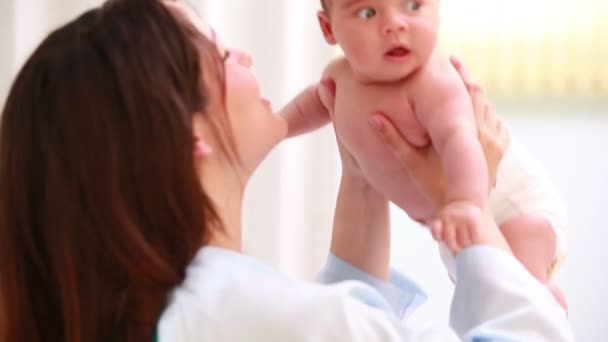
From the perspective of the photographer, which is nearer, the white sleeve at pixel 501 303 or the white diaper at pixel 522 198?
the white sleeve at pixel 501 303

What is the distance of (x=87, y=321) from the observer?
0.78 m

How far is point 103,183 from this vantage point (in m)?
0.77

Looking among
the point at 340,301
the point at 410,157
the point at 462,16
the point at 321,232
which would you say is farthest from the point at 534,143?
the point at 340,301

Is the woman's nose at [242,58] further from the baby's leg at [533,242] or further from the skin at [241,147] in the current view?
the baby's leg at [533,242]

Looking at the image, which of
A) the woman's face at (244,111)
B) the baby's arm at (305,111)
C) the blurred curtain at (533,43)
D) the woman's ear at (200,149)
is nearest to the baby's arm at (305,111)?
the baby's arm at (305,111)

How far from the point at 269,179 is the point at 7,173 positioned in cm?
79

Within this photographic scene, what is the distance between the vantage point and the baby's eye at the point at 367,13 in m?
1.04

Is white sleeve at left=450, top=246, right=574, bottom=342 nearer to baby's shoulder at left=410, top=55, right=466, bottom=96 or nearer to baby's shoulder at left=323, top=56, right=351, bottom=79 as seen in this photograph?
baby's shoulder at left=410, top=55, right=466, bottom=96

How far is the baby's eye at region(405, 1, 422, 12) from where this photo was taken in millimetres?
1034

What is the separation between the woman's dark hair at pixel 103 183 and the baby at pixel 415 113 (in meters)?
0.29

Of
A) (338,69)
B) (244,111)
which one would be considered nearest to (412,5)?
(338,69)

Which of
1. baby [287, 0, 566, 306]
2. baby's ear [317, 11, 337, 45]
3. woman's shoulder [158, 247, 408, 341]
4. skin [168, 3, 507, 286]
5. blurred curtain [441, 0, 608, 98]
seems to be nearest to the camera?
woman's shoulder [158, 247, 408, 341]

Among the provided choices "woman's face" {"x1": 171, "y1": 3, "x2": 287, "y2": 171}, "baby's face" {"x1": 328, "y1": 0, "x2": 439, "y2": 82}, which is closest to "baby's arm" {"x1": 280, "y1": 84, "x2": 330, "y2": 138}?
"baby's face" {"x1": 328, "y1": 0, "x2": 439, "y2": 82}

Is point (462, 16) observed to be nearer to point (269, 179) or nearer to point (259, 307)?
point (269, 179)
